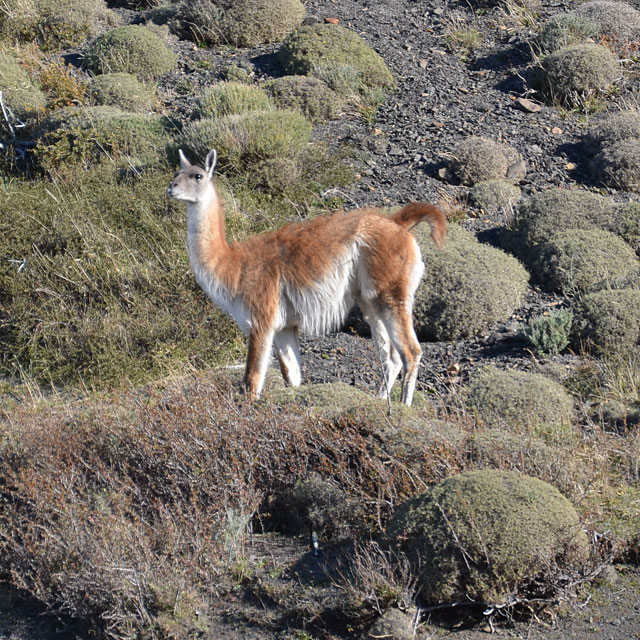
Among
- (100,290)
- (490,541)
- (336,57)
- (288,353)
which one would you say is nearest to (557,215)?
(288,353)

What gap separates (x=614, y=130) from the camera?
14.5 meters

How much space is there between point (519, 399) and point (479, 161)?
5.79 meters

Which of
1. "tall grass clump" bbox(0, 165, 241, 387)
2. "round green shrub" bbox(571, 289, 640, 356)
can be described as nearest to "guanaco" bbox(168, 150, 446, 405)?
"tall grass clump" bbox(0, 165, 241, 387)

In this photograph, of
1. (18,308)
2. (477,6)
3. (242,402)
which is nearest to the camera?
(242,402)

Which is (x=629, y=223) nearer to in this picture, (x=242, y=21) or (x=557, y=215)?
(x=557, y=215)

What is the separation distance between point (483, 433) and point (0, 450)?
370 centimetres

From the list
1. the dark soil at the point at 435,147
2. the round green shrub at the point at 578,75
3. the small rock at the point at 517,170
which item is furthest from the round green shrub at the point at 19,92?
the round green shrub at the point at 578,75

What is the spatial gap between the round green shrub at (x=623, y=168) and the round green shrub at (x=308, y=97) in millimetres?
4404

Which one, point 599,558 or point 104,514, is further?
point 104,514

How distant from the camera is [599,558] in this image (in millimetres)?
5918

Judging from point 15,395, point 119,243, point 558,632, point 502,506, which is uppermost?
point 502,506

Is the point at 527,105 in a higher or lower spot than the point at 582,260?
higher

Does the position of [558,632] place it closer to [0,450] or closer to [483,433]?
[483,433]

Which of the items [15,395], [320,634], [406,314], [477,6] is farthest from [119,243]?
[477,6]
